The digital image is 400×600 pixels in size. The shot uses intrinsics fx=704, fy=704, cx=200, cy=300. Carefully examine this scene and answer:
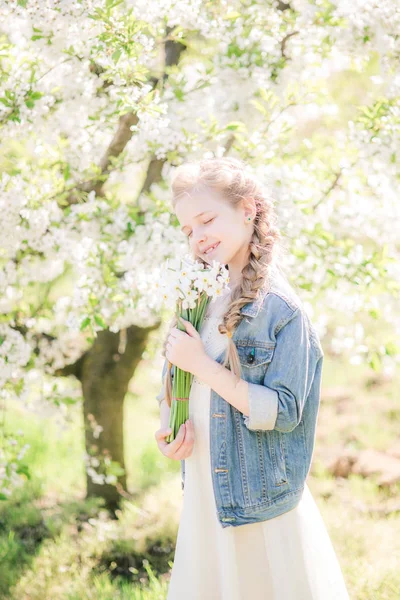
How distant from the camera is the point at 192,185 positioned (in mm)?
2262

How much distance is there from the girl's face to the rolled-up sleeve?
0.30 m

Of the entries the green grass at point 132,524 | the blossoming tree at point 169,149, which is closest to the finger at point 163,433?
the blossoming tree at point 169,149

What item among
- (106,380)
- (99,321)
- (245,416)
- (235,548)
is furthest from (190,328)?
(106,380)

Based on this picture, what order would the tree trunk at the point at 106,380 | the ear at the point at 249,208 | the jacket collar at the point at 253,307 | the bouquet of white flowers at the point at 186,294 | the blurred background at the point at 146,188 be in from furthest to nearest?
the tree trunk at the point at 106,380, the blurred background at the point at 146,188, the ear at the point at 249,208, the jacket collar at the point at 253,307, the bouquet of white flowers at the point at 186,294

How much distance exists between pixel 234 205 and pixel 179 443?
762 millimetres

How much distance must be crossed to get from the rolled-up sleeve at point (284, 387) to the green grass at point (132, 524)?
1.63m

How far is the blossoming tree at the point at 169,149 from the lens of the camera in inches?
120

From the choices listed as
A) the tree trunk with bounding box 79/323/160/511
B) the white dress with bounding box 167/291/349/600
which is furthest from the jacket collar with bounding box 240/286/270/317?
the tree trunk with bounding box 79/323/160/511

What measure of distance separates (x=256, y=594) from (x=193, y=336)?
2.74 ft

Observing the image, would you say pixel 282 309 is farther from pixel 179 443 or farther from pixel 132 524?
pixel 132 524

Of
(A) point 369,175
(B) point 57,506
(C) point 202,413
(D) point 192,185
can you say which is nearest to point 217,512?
(C) point 202,413

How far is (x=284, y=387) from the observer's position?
2.05 m

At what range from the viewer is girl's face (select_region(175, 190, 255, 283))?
7.18 ft

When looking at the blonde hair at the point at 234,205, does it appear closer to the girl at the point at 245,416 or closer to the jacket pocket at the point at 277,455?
the girl at the point at 245,416
